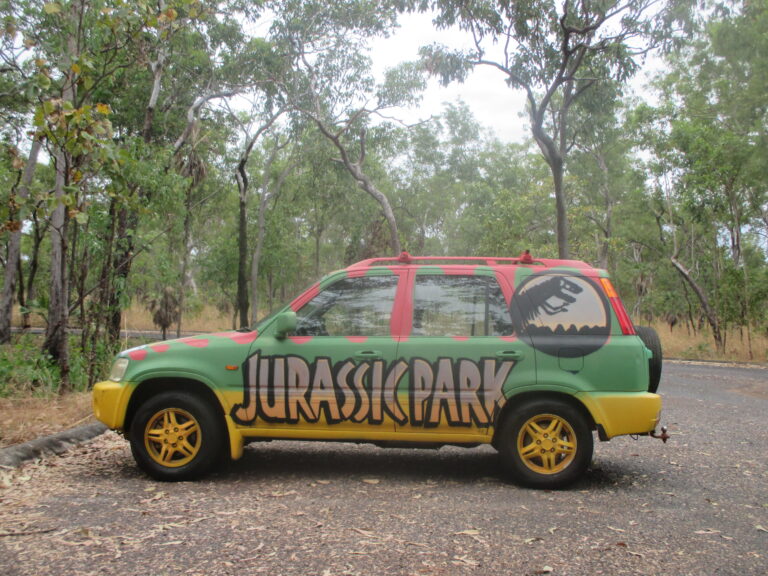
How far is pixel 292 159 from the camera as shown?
30984 mm

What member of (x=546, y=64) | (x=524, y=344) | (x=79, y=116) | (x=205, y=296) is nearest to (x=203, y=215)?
(x=205, y=296)

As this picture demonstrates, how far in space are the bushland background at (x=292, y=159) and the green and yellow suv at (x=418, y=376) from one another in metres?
1.89

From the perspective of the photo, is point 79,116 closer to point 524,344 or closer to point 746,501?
point 524,344

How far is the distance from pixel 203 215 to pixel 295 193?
4520 millimetres

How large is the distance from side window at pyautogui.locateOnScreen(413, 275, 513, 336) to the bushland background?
3.20 metres

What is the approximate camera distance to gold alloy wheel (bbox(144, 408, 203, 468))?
5.59 meters

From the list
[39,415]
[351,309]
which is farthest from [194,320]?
[351,309]

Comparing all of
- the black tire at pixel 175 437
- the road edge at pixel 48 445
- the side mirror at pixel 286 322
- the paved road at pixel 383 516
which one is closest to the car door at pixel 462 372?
the paved road at pixel 383 516

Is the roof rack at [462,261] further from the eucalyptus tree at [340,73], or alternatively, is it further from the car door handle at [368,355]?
the eucalyptus tree at [340,73]

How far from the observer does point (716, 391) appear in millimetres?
12500

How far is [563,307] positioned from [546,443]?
1.10m

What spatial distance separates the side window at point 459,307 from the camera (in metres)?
5.65

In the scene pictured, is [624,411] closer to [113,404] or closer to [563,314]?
[563,314]

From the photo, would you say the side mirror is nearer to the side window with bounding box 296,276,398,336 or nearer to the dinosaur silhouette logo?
the side window with bounding box 296,276,398,336
